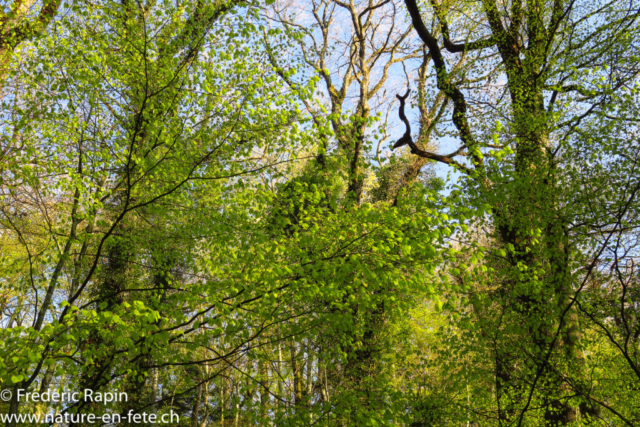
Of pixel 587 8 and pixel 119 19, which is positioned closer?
pixel 119 19

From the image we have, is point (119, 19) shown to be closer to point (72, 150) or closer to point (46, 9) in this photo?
point (72, 150)

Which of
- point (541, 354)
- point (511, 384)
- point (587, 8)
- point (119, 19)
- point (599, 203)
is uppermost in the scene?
point (587, 8)

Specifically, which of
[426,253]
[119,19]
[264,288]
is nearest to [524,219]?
[426,253]

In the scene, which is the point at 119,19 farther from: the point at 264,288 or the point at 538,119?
the point at 538,119

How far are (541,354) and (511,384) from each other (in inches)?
50.6

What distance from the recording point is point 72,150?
620cm

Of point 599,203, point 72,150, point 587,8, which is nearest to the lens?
point 599,203

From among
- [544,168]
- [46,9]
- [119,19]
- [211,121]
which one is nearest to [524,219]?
[544,168]

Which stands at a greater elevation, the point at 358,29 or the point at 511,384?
the point at 358,29

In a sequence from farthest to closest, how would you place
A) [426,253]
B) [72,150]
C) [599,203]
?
[72,150]
[599,203]
[426,253]

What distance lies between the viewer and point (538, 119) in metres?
7.02

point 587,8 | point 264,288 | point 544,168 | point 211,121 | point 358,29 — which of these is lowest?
point 264,288

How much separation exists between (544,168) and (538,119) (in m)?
1.13

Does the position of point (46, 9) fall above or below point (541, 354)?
above
